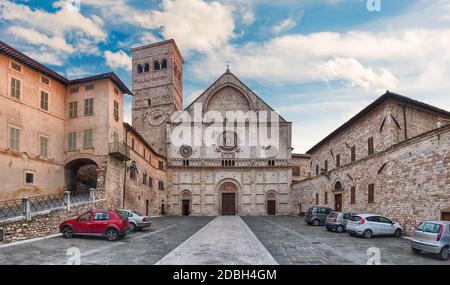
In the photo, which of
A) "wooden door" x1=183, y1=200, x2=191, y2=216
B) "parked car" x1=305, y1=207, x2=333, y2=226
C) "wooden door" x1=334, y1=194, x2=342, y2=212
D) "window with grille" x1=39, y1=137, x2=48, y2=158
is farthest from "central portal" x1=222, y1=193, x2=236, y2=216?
"window with grille" x1=39, y1=137, x2=48, y2=158

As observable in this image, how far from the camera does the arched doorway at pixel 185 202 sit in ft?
144

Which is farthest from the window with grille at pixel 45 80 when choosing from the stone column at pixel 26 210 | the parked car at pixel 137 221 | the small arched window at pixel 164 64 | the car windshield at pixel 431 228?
the small arched window at pixel 164 64

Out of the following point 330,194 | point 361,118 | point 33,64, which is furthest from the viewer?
point 330,194

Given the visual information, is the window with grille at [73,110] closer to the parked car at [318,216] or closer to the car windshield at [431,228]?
the parked car at [318,216]

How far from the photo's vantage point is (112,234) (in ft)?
51.4

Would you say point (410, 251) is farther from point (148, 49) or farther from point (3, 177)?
point (148, 49)

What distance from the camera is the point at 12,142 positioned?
20219mm

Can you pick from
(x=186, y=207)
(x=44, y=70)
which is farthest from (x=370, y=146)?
(x=186, y=207)

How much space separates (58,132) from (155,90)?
26966 millimetres

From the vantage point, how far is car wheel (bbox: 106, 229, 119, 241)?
15.6 meters

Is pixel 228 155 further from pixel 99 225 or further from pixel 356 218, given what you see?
pixel 99 225
